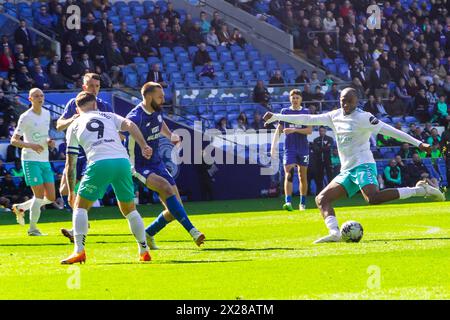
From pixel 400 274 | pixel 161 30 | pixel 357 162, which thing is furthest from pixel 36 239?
pixel 161 30

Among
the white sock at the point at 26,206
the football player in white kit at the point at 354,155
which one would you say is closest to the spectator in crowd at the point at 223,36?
the white sock at the point at 26,206

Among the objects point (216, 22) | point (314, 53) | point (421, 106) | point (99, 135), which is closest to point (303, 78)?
point (314, 53)

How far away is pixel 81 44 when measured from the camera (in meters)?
31.9

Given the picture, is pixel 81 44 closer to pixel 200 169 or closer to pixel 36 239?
pixel 200 169

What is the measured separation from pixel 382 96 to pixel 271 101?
14.4ft

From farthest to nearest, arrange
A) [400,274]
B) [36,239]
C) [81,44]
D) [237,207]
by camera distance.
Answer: [81,44] < [237,207] < [36,239] < [400,274]

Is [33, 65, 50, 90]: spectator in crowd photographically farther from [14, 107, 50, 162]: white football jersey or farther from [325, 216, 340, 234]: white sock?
[325, 216, 340, 234]: white sock

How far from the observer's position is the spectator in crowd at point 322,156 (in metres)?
30.1

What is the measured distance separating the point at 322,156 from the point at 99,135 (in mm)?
17804

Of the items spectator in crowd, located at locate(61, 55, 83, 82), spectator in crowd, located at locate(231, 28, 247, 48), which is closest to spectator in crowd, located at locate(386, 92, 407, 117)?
spectator in crowd, located at locate(231, 28, 247, 48)

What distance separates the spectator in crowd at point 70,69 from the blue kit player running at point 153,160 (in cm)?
1573

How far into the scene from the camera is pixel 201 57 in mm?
34031

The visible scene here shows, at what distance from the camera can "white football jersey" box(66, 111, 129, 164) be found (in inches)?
503

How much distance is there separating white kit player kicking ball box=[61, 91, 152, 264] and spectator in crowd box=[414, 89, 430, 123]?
2281cm
